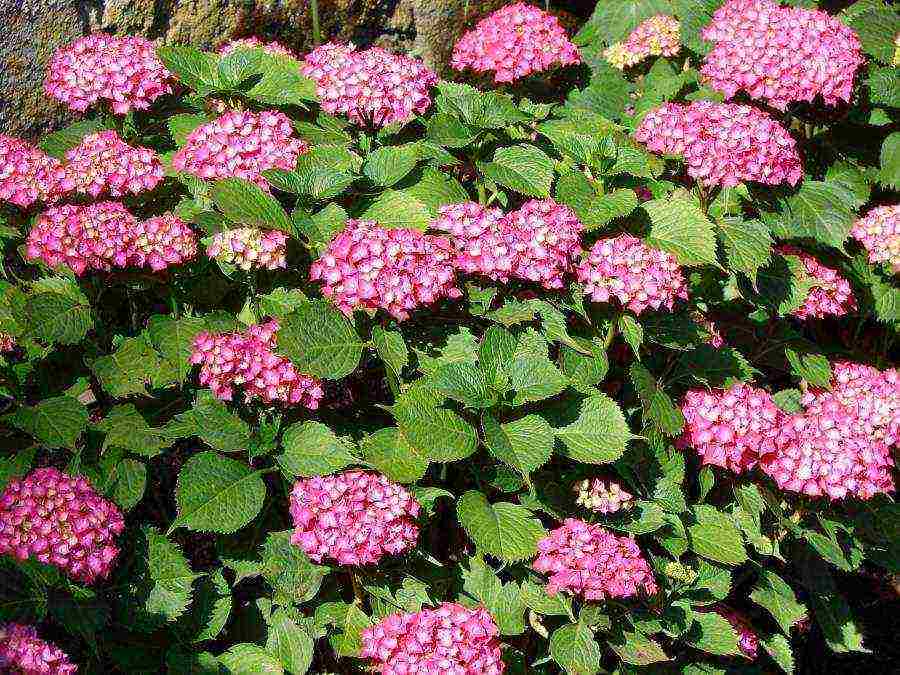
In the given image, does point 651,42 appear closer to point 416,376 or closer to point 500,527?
point 416,376

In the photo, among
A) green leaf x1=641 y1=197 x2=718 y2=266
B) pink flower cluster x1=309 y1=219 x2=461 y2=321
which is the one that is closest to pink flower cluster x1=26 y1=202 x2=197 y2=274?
pink flower cluster x1=309 y1=219 x2=461 y2=321

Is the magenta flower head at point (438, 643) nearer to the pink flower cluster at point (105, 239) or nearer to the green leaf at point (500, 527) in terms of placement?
the green leaf at point (500, 527)

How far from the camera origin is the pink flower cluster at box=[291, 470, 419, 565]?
235 centimetres

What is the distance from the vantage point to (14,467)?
2559mm

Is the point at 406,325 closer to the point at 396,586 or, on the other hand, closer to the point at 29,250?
the point at 396,586

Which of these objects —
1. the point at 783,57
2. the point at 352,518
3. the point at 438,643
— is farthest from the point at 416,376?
the point at 783,57

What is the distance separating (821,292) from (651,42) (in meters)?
1.27

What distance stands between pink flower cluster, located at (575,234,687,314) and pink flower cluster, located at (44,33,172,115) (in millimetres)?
1574

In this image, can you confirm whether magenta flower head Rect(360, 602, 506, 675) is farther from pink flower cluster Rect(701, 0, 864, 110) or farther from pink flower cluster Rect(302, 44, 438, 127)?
pink flower cluster Rect(701, 0, 864, 110)

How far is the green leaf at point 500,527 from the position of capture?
8.32 ft

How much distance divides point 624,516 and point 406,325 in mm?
843

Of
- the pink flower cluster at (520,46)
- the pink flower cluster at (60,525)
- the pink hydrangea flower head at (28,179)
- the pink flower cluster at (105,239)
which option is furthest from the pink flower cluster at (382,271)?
the pink flower cluster at (520,46)

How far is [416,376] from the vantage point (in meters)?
2.74

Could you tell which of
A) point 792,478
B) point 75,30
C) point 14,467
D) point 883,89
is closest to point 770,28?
point 883,89
